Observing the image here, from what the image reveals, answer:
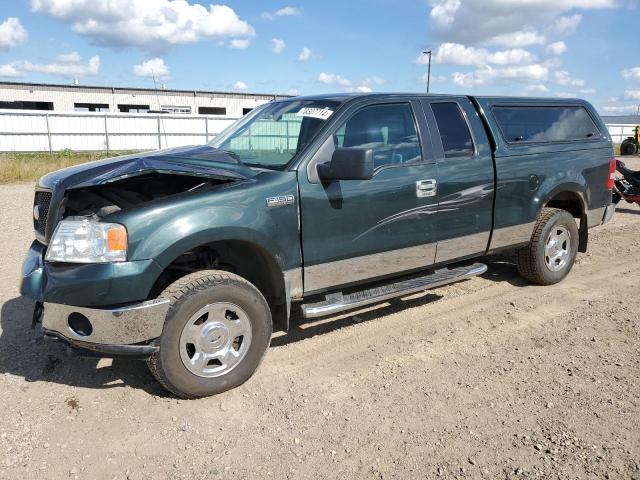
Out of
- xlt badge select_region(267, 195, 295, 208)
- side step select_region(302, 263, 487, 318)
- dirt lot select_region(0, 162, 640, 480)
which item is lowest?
dirt lot select_region(0, 162, 640, 480)

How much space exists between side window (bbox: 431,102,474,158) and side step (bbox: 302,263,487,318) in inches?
42.7


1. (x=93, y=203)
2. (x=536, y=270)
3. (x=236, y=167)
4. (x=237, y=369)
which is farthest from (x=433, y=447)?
(x=536, y=270)

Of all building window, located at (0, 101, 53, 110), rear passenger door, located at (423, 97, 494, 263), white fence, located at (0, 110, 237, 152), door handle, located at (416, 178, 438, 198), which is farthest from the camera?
building window, located at (0, 101, 53, 110)

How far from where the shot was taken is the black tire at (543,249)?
5.55 m

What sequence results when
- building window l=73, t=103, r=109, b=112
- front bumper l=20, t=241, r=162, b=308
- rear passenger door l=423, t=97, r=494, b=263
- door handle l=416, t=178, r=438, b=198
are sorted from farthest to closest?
building window l=73, t=103, r=109, b=112 < rear passenger door l=423, t=97, r=494, b=263 < door handle l=416, t=178, r=438, b=198 < front bumper l=20, t=241, r=162, b=308

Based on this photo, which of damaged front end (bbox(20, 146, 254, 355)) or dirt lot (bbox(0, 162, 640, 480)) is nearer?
dirt lot (bbox(0, 162, 640, 480))

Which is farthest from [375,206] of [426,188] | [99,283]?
[99,283]

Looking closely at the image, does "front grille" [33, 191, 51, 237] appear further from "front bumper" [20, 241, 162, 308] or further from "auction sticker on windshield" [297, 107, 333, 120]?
"auction sticker on windshield" [297, 107, 333, 120]

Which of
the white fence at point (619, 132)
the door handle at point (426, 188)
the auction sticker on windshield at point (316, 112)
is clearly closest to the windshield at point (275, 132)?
the auction sticker on windshield at point (316, 112)

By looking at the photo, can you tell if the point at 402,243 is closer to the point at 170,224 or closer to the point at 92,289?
the point at 170,224

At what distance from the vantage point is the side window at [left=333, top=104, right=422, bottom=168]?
4.12 meters

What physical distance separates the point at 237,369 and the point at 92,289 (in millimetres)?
1104

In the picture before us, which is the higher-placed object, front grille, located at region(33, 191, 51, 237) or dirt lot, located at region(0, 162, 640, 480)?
front grille, located at region(33, 191, 51, 237)

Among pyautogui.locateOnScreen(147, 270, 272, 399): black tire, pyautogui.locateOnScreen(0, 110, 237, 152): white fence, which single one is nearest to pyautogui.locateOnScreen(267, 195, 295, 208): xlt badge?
pyautogui.locateOnScreen(147, 270, 272, 399): black tire
